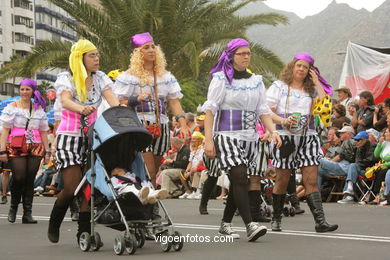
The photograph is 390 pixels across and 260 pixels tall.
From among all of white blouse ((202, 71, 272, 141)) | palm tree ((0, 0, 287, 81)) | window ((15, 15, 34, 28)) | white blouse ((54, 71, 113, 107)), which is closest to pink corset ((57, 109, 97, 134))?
white blouse ((54, 71, 113, 107))

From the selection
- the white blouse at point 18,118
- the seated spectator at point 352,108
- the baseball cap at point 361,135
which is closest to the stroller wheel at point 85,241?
the white blouse at point 18,118

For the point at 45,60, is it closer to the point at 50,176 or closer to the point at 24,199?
the point at 50,176

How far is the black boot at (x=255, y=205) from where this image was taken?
456 inches

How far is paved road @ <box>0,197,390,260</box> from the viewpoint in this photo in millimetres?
7695

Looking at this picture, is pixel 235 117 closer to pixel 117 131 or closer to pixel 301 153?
pixel 301 153

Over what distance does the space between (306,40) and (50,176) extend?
11617 cm

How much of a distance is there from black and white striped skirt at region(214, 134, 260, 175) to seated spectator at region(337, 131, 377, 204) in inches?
299

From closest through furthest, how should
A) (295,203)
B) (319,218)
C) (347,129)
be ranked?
(319,218), (295,203), (347,129)

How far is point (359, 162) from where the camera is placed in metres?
16.6

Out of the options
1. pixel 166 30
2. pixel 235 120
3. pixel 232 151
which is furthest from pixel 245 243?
pixel 166 30

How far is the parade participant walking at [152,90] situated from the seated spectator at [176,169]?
9762mm

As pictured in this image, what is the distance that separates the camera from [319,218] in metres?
9.68

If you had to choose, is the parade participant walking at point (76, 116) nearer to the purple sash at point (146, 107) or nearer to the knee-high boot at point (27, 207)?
the purple sash at point (146, 107)

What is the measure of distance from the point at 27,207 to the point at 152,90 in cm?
342
